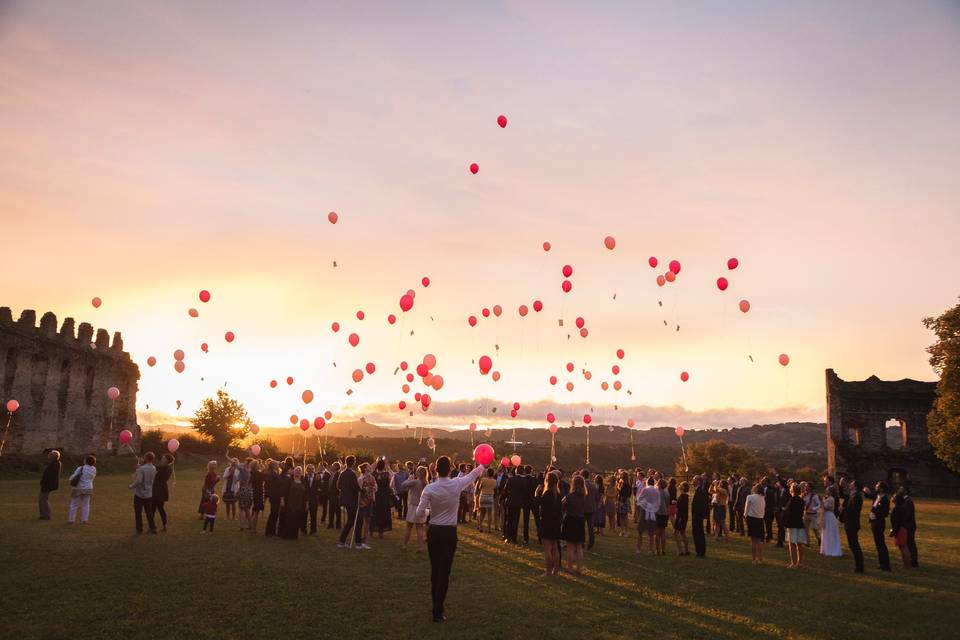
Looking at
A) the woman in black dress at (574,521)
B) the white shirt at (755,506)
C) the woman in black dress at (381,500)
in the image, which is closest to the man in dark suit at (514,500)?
the woman in black dress at (381,500)

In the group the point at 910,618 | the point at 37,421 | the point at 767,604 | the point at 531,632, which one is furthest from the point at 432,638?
the point at 37,421

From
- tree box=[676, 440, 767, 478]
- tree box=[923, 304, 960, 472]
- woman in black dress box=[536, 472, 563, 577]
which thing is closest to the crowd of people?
woman in black dress box=[536, 472, 563, 577]

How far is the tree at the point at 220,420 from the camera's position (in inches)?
2249

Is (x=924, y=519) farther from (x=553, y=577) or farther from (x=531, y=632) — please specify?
(x=531, y=632)

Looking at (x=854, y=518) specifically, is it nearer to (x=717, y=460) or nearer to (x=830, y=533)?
(x=830, y=533)

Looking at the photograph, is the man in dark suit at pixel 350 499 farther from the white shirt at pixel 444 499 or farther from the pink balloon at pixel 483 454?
the white shirt at pixel 444 499

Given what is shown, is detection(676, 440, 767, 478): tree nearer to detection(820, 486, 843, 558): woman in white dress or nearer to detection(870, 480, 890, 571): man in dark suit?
detection(820, 486, 843, 558): woman in white dress

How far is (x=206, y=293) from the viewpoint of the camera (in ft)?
73.8

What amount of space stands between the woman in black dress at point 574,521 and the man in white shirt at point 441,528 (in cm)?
374

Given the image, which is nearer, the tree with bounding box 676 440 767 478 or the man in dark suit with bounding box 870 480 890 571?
the man in dark suit with bounding box 870 480 890 571

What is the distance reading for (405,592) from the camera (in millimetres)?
9984

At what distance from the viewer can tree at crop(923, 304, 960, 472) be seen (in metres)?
33.4

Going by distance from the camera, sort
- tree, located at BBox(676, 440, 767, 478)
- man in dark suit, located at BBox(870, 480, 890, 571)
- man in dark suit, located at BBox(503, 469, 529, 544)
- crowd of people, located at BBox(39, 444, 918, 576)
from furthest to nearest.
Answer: tree, located at BBox(676, 440, 767, 478)
man in dark suit, located at BBox(503, 469, 529, 544)
man in dark suit, located at BBox(870, 480, 890, 571)
crowd of people, located at BBox(39, 444, 918, 576)

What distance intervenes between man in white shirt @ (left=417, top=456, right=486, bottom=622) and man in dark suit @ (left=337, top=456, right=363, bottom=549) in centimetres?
637
